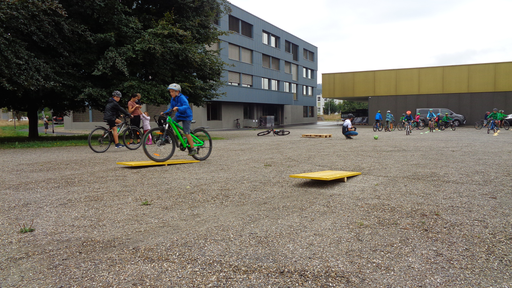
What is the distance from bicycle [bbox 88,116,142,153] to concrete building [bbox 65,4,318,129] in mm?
23500

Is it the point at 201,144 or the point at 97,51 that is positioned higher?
the point at 97,51

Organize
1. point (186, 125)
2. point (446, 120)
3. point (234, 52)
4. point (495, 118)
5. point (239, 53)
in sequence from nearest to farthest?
point (186, 125), point (495, 118), point (446, 120), point (234, 52), point (239, 53)

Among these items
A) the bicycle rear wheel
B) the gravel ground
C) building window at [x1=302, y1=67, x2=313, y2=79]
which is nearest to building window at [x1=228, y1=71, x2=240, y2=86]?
building window at [x1=302, y1=67, x2=313, y2=79]

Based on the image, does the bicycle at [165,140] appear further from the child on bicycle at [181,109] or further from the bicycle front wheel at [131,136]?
the bicycle front wheel at [131,136]

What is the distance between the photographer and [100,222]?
390cm

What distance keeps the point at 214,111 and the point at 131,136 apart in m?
32.0

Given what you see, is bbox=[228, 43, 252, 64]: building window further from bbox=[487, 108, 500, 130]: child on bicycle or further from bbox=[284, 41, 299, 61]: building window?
bbox=[487, 108, 500, 130]: child on bicycle

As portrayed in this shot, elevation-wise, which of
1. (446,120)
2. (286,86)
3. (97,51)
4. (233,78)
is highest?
(286,86)

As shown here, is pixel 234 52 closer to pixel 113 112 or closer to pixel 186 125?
pixel 113 112

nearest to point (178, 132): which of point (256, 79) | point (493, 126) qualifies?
point (493, 126)

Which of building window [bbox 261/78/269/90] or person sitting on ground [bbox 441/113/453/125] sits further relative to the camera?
building window [bbox 261/78/269/90]

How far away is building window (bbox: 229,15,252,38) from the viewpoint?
43078 millimetres

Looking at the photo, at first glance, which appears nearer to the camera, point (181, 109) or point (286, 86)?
point (181, 109)

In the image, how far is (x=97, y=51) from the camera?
15828 mm
